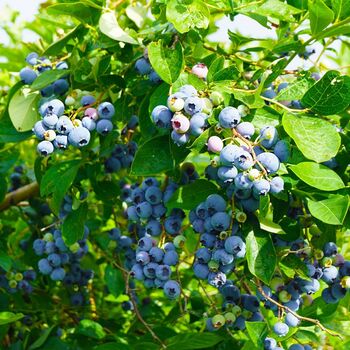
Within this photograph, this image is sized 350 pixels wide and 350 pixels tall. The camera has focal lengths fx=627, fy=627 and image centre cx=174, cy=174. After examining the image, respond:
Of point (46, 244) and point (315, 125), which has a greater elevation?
point (315, 125)

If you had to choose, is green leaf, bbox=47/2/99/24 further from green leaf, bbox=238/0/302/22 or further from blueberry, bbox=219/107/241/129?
blueberry, bbox=219/107/241/129

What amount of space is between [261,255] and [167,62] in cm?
43

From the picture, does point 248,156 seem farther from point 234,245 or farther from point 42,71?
point 42,71

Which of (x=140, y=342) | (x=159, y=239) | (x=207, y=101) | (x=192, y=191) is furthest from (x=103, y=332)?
(x=207, y=101)

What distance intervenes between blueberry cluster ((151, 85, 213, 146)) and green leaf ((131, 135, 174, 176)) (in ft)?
0.32

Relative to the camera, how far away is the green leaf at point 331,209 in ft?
3.92

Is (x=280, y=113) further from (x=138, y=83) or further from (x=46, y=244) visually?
(x=46, y=244)

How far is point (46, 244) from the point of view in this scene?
6.07 ft

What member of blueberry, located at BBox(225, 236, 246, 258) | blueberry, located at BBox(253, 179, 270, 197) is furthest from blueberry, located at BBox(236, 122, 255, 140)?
blueberry, located at BBox(225, 236, 246, 258)

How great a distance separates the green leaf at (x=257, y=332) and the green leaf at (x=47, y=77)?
0.72 meters

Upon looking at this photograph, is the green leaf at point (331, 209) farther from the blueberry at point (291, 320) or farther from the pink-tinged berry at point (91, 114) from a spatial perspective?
the pink-tinged berry at point (91, 114)

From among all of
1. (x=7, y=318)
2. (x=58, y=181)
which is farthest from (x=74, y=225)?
(x=7, y=318)

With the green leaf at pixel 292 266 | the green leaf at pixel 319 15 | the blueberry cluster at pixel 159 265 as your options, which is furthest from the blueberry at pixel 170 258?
the green leaf at pixel 319 15

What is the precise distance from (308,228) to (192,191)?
0.31m
